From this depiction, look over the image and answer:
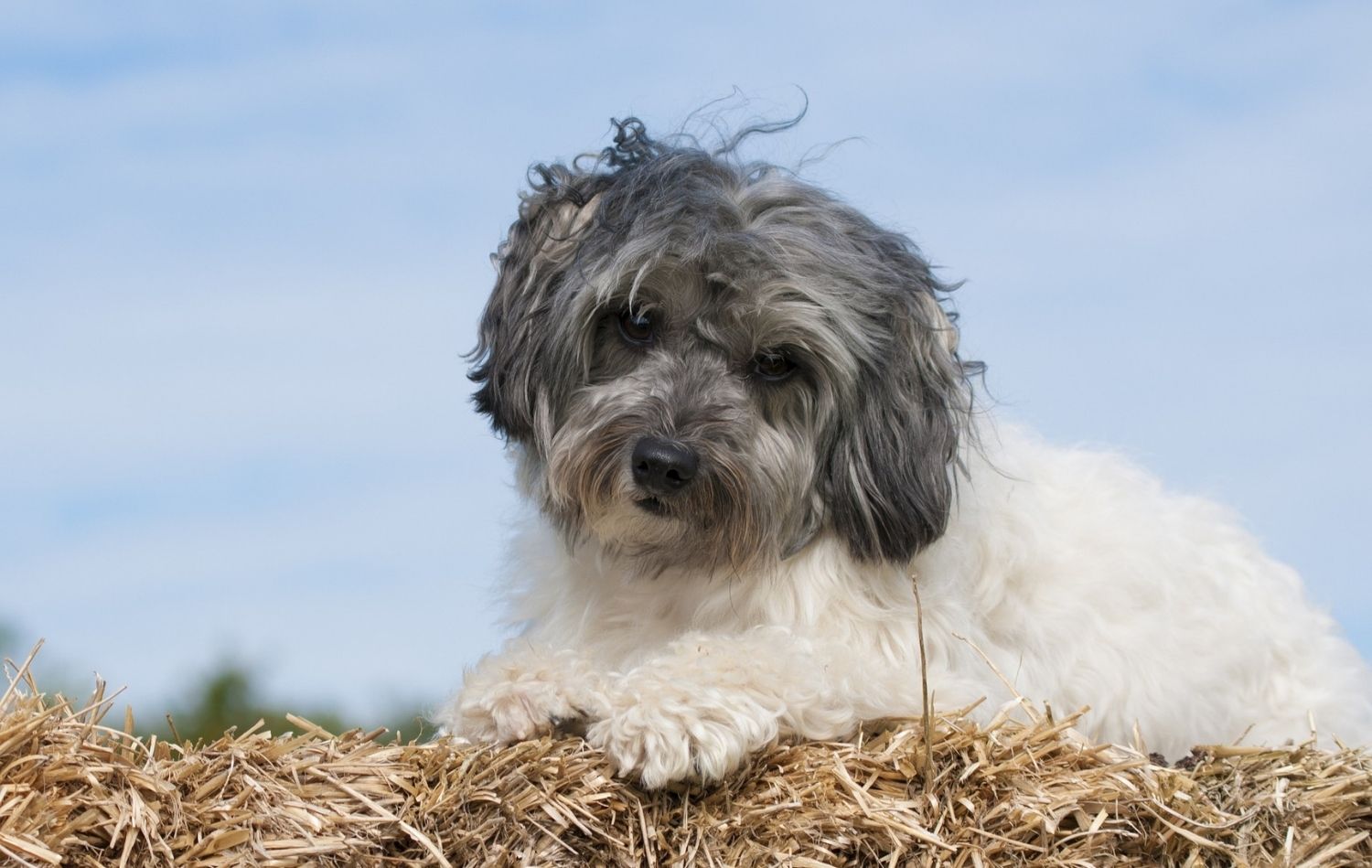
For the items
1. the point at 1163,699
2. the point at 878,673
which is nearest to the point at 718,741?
the point at 878,673

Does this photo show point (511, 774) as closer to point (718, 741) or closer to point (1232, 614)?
point (718, 741)

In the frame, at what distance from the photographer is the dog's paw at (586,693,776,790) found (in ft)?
11.9

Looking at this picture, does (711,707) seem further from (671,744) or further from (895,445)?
(895,445)

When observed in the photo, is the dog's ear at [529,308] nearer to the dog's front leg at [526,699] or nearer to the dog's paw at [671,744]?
the dog's front leg at [526,699]

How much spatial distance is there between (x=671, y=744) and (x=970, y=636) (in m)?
1.23

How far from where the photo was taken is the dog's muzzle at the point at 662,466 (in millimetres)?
4043

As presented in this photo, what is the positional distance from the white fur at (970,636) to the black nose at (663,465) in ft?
1.37

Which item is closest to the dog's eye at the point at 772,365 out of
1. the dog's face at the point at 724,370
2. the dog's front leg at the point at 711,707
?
the dog's face at the point at 724,370

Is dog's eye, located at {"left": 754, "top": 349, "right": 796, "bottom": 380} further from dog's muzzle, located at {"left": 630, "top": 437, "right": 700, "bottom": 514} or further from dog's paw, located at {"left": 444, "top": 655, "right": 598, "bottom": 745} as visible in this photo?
dog's paw, located at {"left": 444, "top": 655, "right": 598, "bottom": 745}

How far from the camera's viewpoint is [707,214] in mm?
4238

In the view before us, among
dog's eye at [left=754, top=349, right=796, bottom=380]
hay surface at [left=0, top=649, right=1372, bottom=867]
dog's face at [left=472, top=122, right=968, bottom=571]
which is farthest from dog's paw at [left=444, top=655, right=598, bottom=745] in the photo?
dog's eye at [left=754, top=349, right=796, bottom=380]

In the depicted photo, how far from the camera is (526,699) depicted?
12.7 feet

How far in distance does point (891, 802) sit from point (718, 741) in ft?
1.45

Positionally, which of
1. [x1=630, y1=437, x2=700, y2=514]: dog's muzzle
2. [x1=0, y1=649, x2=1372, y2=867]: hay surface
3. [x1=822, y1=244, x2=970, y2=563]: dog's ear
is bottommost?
[x1=0, y1=649, x2=1372, y2=867]: hay surface
